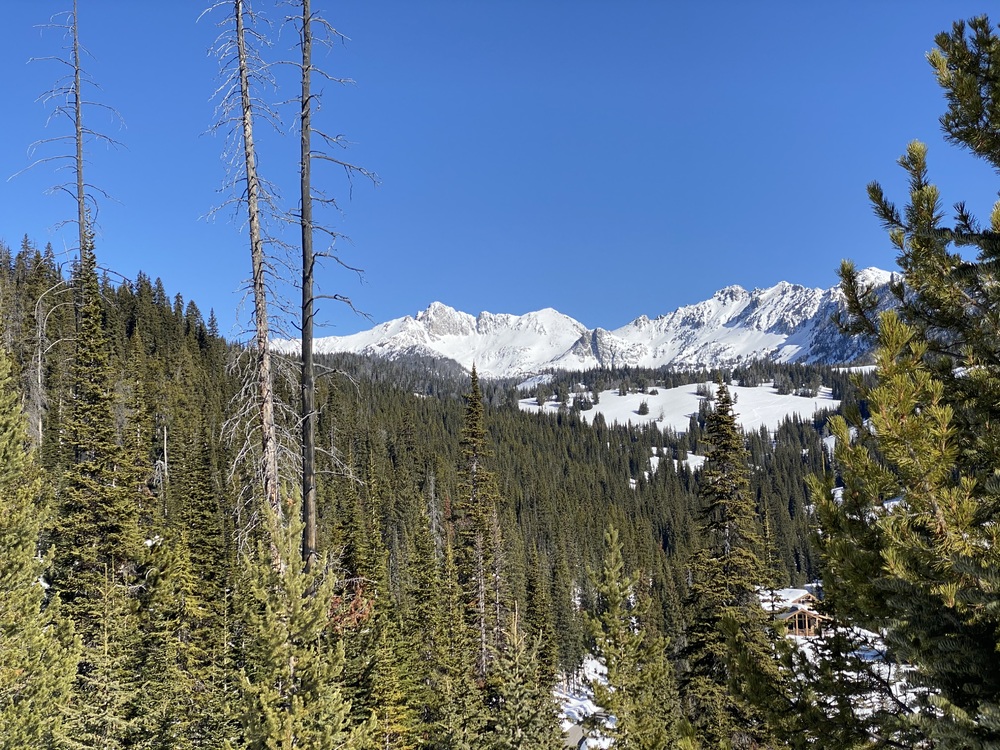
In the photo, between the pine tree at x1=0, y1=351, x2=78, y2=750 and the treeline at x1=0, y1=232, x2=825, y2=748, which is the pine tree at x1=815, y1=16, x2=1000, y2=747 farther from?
the pine tree at x1=0, y1=351, x2=78, y2=750

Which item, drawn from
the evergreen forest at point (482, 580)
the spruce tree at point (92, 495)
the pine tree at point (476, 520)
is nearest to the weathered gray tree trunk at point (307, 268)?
the evergreen forest at point (482, 580)

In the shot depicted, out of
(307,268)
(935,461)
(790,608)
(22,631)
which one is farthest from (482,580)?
(935,461)

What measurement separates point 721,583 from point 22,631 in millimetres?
15704

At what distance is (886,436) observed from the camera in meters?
4.14

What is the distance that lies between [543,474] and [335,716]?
119087mm

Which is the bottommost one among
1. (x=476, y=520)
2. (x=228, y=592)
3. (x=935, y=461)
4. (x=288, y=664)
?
(x=228, y=592)

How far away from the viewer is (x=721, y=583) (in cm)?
1594

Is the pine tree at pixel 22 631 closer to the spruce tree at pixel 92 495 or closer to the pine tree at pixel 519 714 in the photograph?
the spruce tree at pixel 92 495

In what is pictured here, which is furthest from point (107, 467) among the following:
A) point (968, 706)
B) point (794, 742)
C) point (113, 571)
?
point (968, 706)

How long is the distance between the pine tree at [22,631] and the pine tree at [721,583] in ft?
44.7

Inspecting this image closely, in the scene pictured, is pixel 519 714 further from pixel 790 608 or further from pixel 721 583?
pixel 790 608

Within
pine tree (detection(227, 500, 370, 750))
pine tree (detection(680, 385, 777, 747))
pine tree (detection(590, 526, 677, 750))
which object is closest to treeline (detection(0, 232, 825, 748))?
pine tree (detection(227, 500, 370, 750))

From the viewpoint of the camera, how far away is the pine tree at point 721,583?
15.0 metres

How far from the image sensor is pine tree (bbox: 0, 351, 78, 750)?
9.84m
